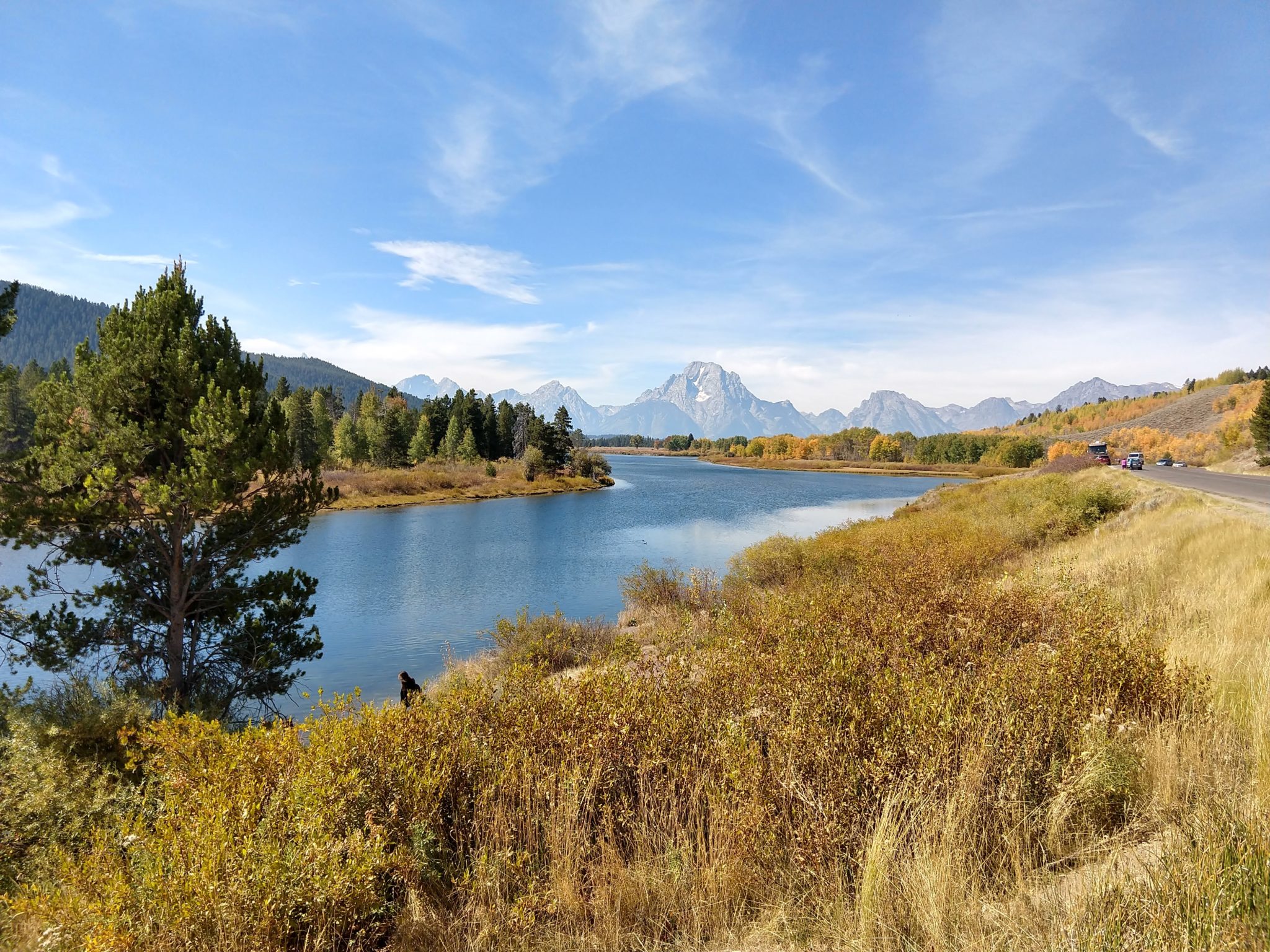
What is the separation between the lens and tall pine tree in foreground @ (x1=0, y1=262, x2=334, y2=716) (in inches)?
434

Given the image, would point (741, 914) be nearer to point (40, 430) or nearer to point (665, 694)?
point (665, 694)

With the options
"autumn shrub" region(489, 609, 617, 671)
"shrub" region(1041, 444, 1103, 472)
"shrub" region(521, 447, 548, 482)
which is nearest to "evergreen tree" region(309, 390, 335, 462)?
"shrub" region(521, 447, 548, 482)

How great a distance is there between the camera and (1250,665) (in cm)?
557

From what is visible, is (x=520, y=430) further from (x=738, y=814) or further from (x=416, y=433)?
(x=738, y=814)

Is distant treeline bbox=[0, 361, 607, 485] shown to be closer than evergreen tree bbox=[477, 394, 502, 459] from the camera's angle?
Yes

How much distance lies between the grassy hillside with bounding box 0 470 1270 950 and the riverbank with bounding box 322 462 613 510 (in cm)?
5679

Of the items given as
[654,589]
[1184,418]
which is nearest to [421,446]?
[654,589]

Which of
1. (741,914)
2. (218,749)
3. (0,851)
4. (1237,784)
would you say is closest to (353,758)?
(218,749)

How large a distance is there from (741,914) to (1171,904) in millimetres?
2042

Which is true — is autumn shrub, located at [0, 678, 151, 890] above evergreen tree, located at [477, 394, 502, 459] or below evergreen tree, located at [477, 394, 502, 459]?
below

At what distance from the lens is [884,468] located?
148000 mm

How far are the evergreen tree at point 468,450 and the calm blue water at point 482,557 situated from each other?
1960cm

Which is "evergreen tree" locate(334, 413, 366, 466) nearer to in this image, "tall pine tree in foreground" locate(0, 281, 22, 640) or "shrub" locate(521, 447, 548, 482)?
"shrub" locate(521, 447, 548, 482)

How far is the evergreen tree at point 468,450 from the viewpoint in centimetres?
8669
